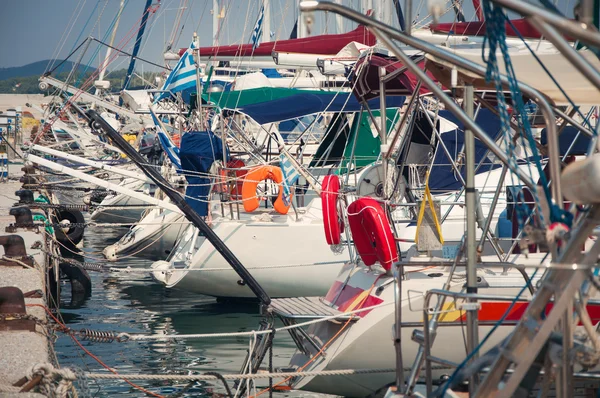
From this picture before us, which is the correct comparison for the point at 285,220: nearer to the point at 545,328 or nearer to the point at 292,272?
the point at 292,272

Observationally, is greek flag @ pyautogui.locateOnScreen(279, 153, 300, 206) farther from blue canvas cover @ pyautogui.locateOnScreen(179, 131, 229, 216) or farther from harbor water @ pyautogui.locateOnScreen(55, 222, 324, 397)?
harbor water @ pyautogui.locateOnScreen(55, 222, 324, 397)

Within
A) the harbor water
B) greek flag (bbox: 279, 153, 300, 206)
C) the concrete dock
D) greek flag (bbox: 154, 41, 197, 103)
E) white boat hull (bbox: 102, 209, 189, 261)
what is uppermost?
greek flag (bbox: 154, 41, 197, 103)

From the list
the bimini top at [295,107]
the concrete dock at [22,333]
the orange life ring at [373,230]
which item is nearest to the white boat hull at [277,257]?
the bimini top at [295,107]

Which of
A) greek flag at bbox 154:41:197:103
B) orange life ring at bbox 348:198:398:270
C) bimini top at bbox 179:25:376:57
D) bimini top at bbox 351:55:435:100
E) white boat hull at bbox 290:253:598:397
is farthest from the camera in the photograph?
greek flag at bbox 154:41:197:103

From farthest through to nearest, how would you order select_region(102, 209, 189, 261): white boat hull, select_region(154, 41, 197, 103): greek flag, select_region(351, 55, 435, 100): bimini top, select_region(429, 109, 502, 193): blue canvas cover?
1. select_region(102, 209, 189, 261): white boat hull
2. select_region(154, 41, 197, 103): greek flag
3. select_region(429, 109, 502, 193): blue canvas cover
4. select_region(351, 55, 435, 100): bimini top

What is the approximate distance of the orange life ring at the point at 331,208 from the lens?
903 centimetres

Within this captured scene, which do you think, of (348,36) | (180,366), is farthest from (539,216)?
(348,36)

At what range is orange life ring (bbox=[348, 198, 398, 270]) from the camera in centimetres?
758

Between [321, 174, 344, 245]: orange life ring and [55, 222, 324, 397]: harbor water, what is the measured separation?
1.71 metres

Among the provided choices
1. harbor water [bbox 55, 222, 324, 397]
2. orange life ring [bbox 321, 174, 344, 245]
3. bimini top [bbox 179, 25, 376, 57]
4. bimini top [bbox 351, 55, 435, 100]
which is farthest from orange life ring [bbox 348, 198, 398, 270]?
bimini top [bbox 179, 25, 376, 57]

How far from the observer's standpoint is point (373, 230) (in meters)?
7.65

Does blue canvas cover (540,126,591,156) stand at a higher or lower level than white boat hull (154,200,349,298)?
higher

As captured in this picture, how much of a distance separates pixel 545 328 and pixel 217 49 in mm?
14622

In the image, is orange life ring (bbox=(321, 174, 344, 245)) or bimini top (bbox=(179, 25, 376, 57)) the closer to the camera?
orange life ring (bbox=(321, 174, 344, 245))
